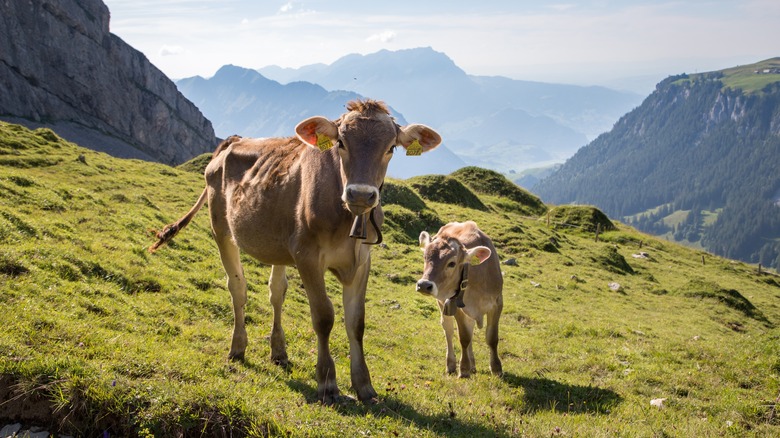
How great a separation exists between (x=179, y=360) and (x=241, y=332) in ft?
4.93

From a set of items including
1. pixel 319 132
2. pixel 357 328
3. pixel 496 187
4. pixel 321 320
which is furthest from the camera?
pixel 496 187

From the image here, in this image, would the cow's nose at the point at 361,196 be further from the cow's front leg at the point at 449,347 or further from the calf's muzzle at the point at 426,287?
the cow's front leg at the point at 449,347

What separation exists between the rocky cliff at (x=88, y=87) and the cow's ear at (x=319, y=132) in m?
125

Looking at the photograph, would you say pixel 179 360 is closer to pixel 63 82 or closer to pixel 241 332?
pixel 241 332

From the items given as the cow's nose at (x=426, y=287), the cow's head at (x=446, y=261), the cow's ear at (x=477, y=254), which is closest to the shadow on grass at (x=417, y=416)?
the cow's nose at (x=426, y=287)

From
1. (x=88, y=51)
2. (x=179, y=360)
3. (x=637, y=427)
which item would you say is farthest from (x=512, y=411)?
(x=88, y=51)

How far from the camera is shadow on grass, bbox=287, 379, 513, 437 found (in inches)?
263

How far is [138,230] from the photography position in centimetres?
1633

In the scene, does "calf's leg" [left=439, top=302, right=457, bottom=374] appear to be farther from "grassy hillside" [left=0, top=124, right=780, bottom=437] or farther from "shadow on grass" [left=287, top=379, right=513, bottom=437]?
"shadow on grass" [left=287, top=379, right=513, bottom=437]

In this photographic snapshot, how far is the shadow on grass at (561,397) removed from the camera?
30.0 feet

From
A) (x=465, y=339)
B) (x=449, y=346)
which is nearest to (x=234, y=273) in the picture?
(x=449, y=346)

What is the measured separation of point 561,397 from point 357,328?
4.61 m

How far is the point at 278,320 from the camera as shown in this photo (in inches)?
360

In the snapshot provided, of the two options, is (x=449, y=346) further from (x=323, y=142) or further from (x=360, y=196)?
(x=360, y=196)
